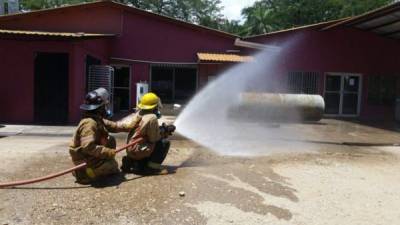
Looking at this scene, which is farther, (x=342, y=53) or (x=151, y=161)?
(x=342, y=53)

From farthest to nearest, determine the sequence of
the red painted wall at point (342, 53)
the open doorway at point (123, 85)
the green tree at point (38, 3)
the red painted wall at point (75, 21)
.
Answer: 1. the green tree at point (38, 3)
2. the red painted wall at point (342, 53)
3. the open doorway at point (123, 85)
4. the red painted wall at point (75, 21)

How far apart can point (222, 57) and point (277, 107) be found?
3.87m

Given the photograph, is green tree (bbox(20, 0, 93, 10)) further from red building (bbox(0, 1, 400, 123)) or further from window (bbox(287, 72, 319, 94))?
window (bbox(287, 72, 319, 94))

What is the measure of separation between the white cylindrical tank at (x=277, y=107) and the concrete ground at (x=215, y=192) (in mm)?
7114

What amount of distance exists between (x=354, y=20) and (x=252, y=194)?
15.1m

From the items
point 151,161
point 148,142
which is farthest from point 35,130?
point 148,142

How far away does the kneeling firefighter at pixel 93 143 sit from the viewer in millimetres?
5859

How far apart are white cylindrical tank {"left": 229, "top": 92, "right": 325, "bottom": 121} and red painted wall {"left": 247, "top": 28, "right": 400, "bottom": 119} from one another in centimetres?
426

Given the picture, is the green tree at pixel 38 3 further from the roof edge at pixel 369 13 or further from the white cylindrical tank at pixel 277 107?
the white cylindrical tank at pixel 277 107

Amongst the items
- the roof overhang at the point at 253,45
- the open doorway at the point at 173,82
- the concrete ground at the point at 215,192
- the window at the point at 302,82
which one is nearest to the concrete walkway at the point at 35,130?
the concrete ground at the point at 215,192

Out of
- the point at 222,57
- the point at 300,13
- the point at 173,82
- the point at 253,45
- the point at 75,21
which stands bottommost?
the point at 173,82

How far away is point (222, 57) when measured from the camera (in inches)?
763

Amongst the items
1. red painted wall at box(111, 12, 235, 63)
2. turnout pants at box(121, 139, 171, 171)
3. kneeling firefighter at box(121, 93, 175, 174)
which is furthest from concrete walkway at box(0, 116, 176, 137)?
red painted wall at box(111, 12, 235, 63)

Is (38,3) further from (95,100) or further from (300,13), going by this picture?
(95,100)
